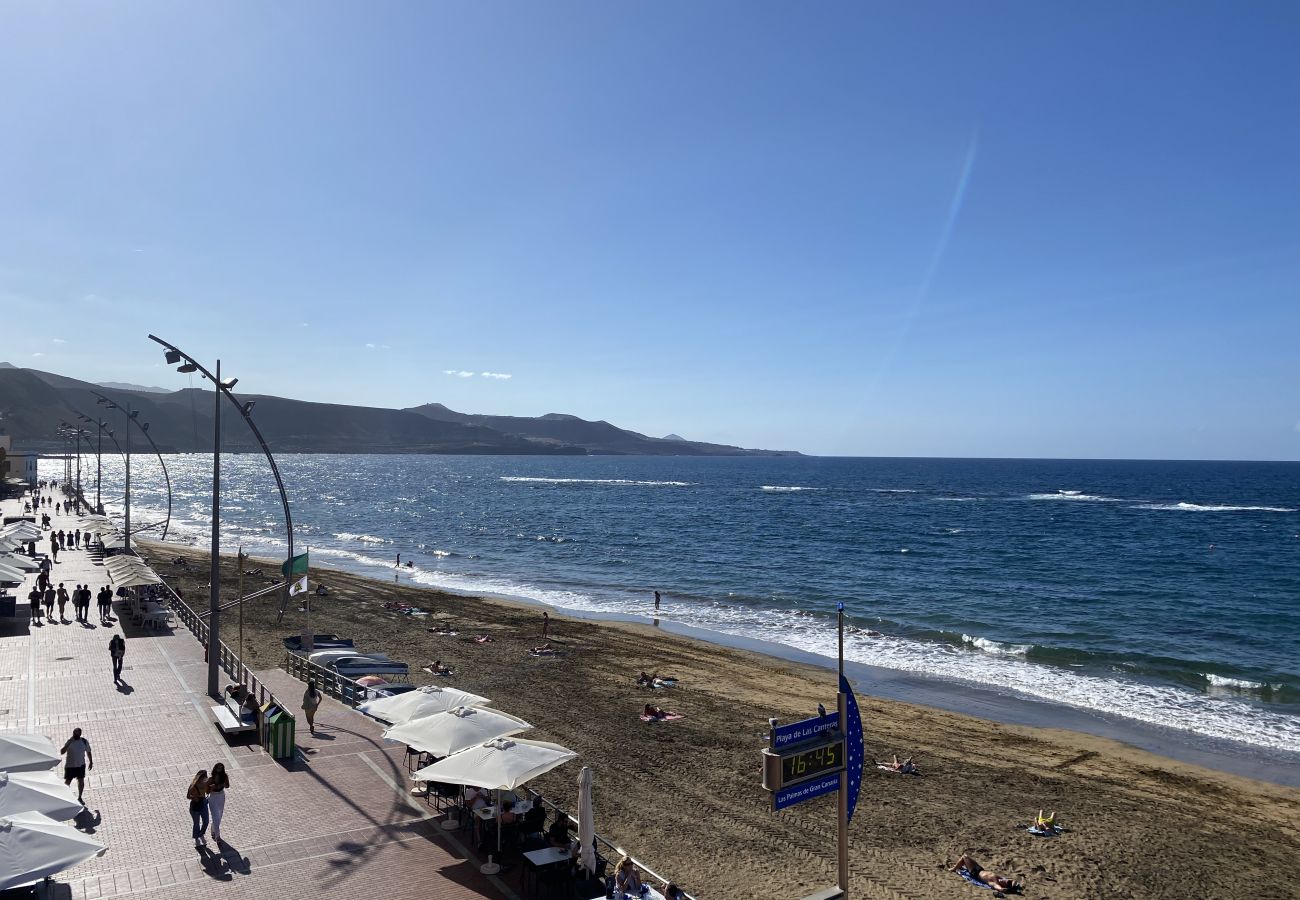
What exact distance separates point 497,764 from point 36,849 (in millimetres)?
5136

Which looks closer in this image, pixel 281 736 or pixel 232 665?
pixel 281 736

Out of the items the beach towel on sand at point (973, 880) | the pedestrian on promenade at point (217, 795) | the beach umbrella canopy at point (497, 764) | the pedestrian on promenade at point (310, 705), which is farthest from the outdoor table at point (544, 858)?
the pedestrian on promenade at point (310, 705)

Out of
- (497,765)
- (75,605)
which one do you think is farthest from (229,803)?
(75,605)

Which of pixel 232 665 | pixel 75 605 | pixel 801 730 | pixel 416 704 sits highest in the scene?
pixel 801 730

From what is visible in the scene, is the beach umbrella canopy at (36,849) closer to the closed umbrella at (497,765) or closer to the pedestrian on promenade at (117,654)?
the closed umbrella at (497,765)

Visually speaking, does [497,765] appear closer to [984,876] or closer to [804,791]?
[804,791]

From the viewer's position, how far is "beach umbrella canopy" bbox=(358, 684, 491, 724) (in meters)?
14.1

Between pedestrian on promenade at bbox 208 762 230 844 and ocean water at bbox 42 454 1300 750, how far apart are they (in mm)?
23895

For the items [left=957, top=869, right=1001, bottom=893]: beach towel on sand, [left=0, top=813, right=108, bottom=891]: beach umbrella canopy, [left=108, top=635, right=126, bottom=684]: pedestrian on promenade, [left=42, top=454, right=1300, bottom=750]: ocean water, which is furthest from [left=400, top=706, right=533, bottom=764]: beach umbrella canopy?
[left=42, top=454, right=1300, bottom=750]: ocean water

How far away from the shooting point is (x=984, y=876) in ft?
43.6

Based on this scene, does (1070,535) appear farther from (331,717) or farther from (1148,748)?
(331,717)

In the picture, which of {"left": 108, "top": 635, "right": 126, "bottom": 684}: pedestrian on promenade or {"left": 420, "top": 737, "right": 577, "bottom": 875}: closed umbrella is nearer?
{"left": 420, "top": 737, "right": 577, "bottom": 875}: closed umbrella

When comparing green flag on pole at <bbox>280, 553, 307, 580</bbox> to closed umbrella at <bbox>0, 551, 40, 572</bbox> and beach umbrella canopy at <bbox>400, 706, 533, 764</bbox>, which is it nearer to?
beach umbrella canopy at <bbox>400, 706, 533, 764</bbox>

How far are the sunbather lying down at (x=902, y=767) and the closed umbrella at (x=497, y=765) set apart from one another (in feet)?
31.0
